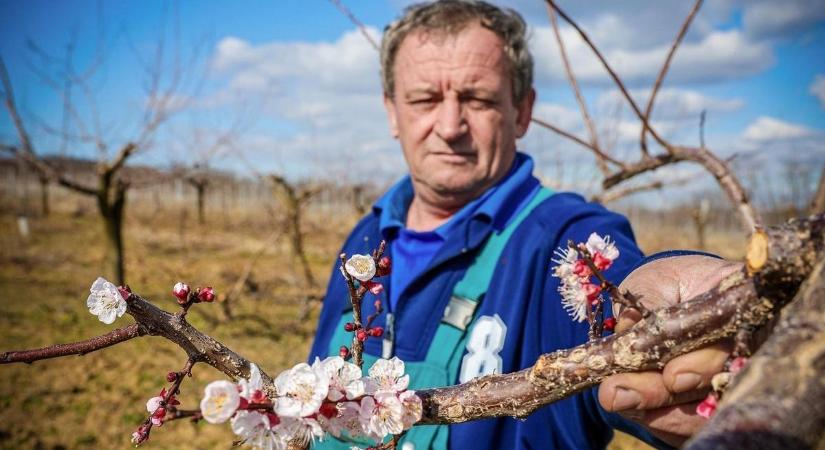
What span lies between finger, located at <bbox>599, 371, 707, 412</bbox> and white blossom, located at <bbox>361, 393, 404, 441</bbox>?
0.39 meters

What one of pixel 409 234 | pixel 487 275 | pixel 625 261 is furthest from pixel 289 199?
pixel 625 261

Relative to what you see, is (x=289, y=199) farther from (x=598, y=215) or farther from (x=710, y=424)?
(x=710, y=424)

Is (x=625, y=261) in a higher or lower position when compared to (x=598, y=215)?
lower

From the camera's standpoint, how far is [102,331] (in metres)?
9.65

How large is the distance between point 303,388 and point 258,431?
0.39ft

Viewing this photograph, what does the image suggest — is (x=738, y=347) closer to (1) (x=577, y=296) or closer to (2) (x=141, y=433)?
(1) (x=577, y=296)

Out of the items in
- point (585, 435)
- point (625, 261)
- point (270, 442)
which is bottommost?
point (585, 435)

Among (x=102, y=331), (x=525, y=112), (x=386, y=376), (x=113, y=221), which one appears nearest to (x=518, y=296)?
(x=386, y=376)

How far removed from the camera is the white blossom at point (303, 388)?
88 cm

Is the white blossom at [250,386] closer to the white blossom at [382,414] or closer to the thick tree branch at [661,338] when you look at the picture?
the white blossom at [382,414]

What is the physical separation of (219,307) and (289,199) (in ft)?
9.80

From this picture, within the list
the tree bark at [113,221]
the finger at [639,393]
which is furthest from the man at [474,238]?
the tree bark at [113,221]

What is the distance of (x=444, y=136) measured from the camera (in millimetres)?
2652

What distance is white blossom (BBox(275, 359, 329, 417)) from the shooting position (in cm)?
88
